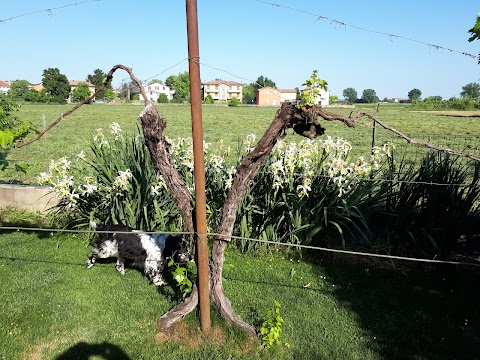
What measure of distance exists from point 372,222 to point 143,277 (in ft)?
9.26

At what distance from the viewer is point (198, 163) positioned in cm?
274

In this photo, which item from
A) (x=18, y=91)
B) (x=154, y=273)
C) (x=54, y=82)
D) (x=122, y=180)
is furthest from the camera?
(x=54, y=82)

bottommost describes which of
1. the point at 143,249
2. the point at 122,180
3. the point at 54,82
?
the point at 143,249

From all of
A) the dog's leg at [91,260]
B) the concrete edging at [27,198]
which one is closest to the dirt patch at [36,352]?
the dog's leg at [91,260]

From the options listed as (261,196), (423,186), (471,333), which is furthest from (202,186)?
(423,186)

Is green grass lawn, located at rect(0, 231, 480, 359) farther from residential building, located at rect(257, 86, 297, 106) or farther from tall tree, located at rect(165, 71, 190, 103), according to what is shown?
tall tree, located at rect(165, 71, 190, 103)

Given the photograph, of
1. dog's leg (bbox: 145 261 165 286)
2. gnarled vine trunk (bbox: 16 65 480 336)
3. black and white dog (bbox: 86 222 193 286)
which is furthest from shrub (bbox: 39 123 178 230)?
gnarled vine trunk (bbox: 16 65 480 336)

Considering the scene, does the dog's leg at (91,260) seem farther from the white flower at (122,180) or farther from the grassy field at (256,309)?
the white flower at (122,180)

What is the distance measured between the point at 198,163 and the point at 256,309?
157 centimetres

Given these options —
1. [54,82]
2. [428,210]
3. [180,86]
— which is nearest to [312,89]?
[428,210]

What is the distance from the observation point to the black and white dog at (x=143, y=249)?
4000 millimetres

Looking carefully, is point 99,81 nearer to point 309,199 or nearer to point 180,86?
point 309,199

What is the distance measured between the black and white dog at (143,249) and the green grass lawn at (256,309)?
0.50ft

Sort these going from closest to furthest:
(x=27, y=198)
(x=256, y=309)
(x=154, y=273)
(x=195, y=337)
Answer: (x=195, y=337) → (x=256, y=309) → (x=154, y=273) → (x=27, y=198)
